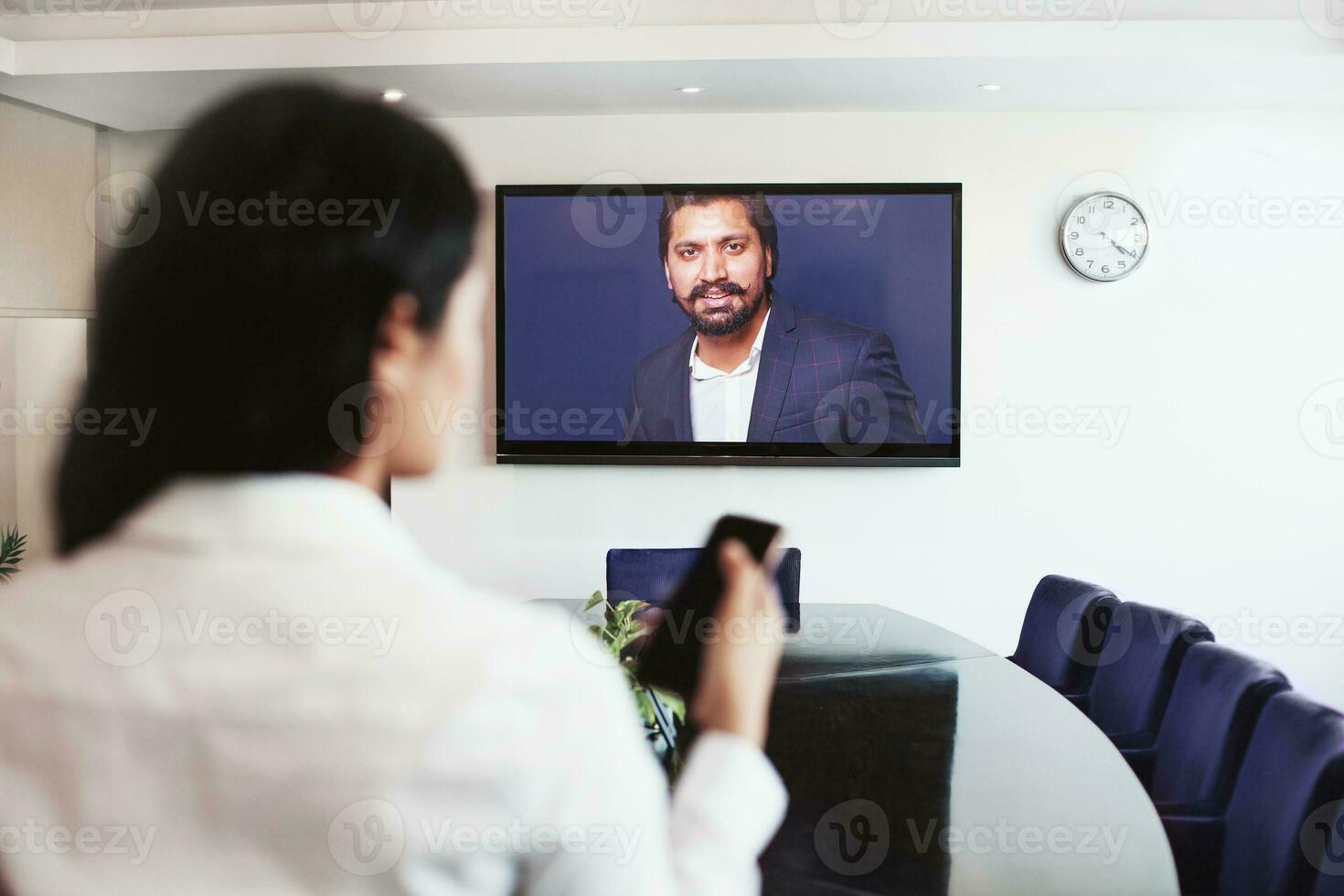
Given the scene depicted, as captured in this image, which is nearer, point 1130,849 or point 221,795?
point 221,795

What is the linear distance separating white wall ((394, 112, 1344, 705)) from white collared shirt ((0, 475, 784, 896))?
4.21 m

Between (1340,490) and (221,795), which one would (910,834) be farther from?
(1340,490)

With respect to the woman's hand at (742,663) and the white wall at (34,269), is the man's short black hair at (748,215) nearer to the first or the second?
the white wall at (34,269)

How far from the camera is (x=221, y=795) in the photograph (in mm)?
581

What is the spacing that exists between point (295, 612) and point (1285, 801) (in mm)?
1821

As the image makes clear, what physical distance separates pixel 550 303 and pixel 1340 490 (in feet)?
12.2

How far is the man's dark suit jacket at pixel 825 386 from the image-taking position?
15.3 ft

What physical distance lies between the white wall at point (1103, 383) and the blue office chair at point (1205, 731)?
2.26 m

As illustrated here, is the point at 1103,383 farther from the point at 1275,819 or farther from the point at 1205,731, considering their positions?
the point at 1275,819

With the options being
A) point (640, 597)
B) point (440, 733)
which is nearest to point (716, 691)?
point (440, 733)

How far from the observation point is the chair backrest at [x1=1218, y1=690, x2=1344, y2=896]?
165 cm

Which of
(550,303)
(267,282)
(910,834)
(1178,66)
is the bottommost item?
(910,834)

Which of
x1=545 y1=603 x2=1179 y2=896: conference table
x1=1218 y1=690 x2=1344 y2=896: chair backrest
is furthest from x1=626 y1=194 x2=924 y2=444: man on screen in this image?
x1=1218 y1=690 x2=1344 y2=896: chair backrest

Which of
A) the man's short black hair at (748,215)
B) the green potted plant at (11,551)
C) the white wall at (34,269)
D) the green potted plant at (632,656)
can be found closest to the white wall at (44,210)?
the white wall at (34,269)
